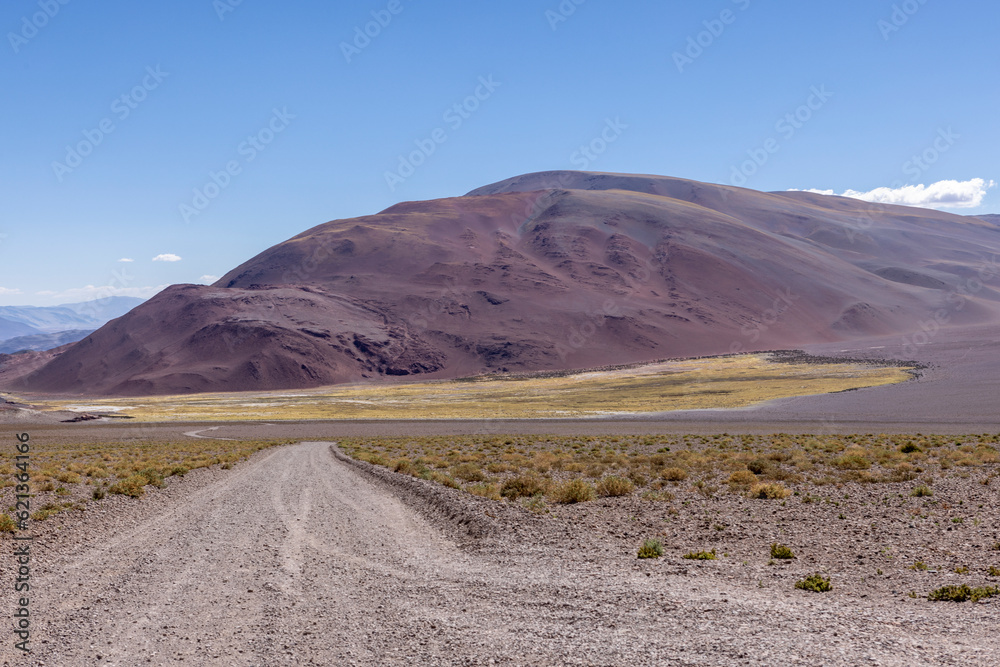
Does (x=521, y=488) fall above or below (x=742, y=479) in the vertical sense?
above

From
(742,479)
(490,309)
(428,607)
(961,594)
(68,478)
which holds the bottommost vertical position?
(742,479)

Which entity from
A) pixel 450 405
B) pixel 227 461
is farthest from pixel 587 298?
pixel 227 461

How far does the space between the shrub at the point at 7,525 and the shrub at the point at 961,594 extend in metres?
17.0

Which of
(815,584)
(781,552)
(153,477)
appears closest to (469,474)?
(153,477)

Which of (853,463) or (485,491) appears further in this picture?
(853,463)

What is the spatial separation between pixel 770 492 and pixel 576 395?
71.4 m

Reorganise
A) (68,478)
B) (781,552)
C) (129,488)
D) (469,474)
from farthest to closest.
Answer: (469,474) < (68,478) < (129,488) < (781,552)

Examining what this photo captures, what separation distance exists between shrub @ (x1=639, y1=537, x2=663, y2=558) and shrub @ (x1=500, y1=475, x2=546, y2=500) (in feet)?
21.3

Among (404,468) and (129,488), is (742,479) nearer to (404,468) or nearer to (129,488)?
(404,468)

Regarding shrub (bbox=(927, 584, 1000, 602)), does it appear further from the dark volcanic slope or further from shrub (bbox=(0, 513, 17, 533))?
the dark volcanic slope

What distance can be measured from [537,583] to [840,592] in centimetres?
442

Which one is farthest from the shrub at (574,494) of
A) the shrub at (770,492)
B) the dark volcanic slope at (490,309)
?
the dark volcanic slope at (490,309)

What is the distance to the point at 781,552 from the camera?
11.2 metres

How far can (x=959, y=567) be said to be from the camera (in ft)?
32.5
